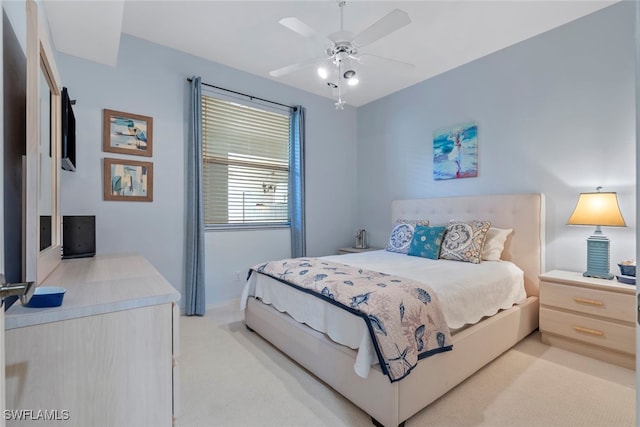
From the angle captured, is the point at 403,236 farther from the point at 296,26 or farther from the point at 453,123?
the point at 296,26

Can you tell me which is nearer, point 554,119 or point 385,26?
point 385,26

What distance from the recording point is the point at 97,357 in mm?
967

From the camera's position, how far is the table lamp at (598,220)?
7.75ft

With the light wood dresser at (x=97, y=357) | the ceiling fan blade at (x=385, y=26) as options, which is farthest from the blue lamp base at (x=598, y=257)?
the light wood dresser at (x=97, y=357)

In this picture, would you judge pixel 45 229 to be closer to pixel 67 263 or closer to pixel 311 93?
pixel 67 263

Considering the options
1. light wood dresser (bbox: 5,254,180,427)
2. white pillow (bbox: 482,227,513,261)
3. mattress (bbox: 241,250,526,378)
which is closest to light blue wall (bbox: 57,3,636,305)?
white pillow (bbox: 482,227,513,261)

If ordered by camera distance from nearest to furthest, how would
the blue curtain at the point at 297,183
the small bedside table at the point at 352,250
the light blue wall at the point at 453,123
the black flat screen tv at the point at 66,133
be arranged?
the black flat screen tv at the point at 66,133 → the light blue wall at the point at 453,123 → the blue curtain at the point at 297,183 → the small bedside table at the point at 352,250

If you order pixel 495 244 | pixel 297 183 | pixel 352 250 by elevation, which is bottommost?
pixel 352 250

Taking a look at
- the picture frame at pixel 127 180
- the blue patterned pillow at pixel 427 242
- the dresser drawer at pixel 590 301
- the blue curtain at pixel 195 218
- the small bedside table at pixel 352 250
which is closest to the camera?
the dresser drawer at pixel 590 301

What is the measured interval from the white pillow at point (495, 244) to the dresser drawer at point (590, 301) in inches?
18.0

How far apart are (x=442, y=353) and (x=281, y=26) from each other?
116 inches

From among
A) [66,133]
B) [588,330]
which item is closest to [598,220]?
[588,330]

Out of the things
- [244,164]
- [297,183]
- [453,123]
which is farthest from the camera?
[297,183]

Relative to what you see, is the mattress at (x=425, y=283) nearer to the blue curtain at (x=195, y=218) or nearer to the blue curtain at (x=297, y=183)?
the blue curtain at (x=195, y=218)
